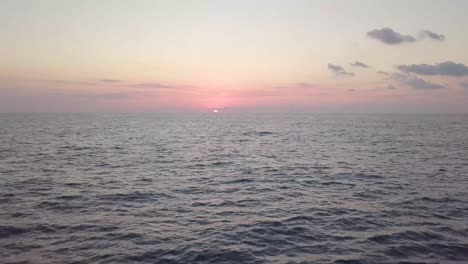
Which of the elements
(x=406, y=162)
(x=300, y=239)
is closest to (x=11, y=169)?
(x=300, y=239)

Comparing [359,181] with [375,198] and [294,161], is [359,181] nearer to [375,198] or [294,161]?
[375,198]

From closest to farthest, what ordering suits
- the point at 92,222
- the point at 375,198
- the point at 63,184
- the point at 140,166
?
the point at 92,222 < the point at 375,198 < the point at 63,184 < the point at 140,166

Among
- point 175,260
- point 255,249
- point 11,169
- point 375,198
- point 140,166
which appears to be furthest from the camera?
point 140,166

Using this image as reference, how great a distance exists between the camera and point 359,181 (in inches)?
1262

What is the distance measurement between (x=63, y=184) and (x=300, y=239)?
71.5 feet

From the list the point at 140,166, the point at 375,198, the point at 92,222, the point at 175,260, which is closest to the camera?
the point at 175,260

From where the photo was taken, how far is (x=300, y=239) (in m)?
17.6

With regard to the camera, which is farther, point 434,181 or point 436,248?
point 434,181

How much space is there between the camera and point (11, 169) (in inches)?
1411

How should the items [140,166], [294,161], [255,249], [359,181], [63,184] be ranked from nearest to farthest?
[255,249], [63,184], [359,181], [140,166], [294,161]

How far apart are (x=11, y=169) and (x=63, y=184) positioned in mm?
10551

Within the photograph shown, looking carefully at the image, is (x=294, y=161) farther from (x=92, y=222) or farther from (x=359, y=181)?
(x=92, y=222)

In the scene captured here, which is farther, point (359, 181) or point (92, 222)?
point (359, 181)

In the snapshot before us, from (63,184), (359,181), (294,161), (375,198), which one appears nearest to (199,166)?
(294,161)
